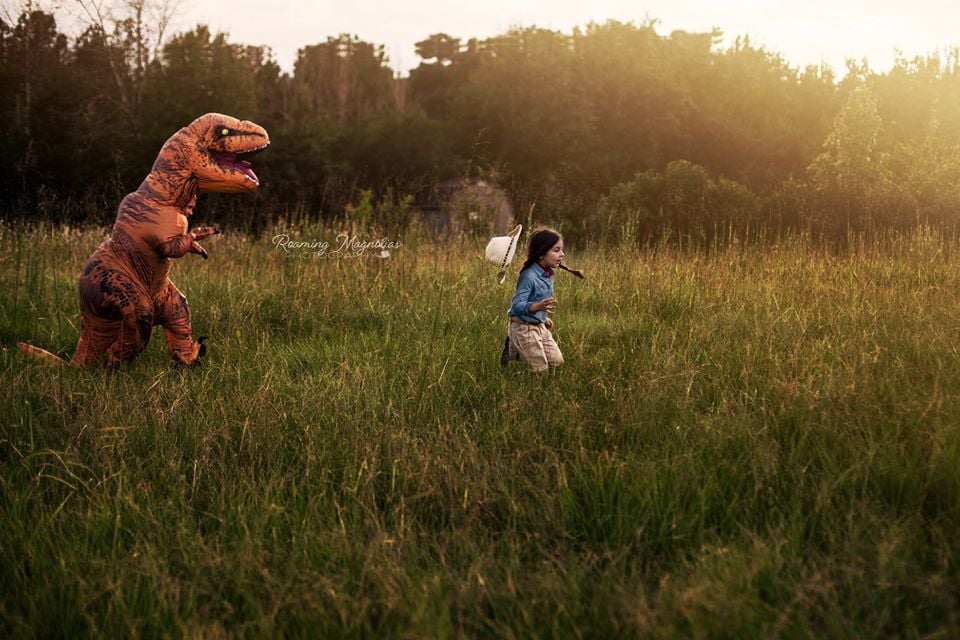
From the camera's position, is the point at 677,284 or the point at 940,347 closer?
the point at 940,347

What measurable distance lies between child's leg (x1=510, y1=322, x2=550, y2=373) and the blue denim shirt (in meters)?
0.06

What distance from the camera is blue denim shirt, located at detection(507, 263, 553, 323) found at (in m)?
4.76

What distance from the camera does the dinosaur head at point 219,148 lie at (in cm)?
535

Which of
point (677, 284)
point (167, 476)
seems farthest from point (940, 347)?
point (167, 476)

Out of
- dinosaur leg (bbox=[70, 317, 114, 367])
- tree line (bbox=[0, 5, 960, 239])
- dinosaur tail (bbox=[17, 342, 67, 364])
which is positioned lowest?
dinosaur tail (bbox=[17, 342, 67, 364])

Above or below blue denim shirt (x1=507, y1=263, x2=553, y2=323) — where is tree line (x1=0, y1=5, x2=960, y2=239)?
above

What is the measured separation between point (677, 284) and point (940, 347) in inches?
96.3

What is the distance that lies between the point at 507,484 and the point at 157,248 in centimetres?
296

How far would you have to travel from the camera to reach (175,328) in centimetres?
539

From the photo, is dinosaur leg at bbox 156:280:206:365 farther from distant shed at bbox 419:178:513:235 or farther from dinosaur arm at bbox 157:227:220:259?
distant shed at bbox 419:178:513:235

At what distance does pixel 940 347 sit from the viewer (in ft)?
14.8

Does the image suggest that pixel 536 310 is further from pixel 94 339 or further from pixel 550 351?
pixel 94 339

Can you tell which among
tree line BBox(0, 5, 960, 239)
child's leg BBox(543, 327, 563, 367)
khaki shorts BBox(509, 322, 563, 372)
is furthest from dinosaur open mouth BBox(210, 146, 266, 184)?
tree line BBox(0, 5, 960, 239)

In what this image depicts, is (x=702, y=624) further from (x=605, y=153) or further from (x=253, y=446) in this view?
(x=605, y=153)
